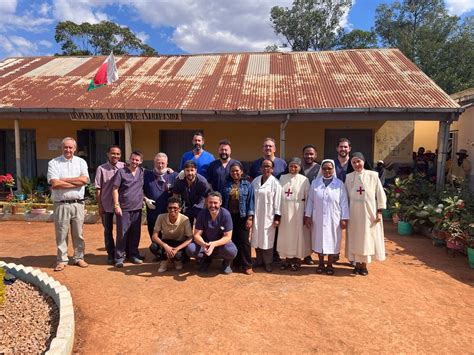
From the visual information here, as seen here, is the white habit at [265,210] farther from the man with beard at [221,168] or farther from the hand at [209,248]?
the hand at [209,248]

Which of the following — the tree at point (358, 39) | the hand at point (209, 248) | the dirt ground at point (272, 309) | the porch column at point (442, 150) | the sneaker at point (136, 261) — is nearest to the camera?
the dirt ground at point (272, 309)

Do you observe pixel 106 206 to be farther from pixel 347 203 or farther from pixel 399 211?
pixel 399 211

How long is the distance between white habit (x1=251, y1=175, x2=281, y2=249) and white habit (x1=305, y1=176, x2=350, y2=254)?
17.6 inches

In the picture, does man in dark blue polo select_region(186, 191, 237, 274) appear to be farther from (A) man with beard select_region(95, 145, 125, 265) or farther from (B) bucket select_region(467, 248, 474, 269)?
(B) bucket select_region(467, 248, 474, 269)

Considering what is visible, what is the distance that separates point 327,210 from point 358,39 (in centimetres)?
2914

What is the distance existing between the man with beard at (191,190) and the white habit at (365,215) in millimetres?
1858

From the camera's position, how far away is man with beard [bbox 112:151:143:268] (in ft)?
15.7

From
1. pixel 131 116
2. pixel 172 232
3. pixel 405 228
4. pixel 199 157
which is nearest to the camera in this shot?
pixel 172 232

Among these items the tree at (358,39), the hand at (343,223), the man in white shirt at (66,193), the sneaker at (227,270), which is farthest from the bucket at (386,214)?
the tree at (358,39)

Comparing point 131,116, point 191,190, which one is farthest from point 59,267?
point 131,116

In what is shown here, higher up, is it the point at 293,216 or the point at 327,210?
the point at 327,210

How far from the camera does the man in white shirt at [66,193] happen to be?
4.59m

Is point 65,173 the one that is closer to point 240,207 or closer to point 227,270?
point 240,207

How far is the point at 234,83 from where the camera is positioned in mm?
9883
